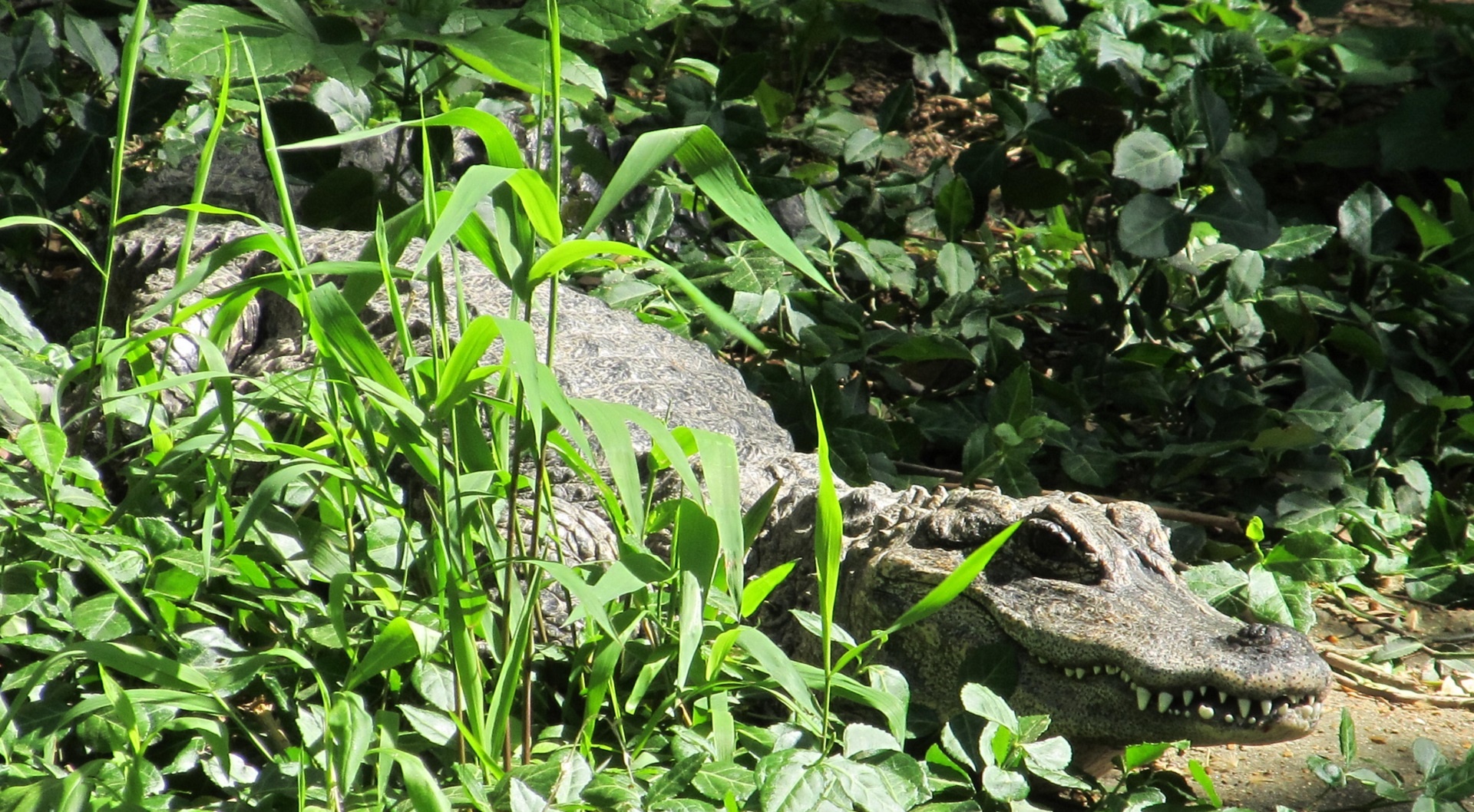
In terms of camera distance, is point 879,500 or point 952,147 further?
point 952,147

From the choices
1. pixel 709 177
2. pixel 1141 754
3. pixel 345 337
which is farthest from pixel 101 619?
pixel 1141 754

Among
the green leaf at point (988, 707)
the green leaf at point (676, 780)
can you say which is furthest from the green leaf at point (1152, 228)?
the green leaf at point (676, 780)

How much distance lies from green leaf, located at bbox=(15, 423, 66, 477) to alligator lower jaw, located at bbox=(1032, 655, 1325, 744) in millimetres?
1800

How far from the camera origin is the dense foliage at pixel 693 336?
5.05 ft

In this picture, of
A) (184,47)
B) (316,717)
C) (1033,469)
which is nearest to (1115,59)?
(1033,469)

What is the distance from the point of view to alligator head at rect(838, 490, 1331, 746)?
6.87 ft

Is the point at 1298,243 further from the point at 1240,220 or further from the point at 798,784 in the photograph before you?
the point at 798,784

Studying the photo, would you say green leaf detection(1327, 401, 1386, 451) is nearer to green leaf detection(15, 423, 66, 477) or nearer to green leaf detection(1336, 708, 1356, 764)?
green leaf detection(1336, 708, 1356, 764)

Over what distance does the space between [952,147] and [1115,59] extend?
78.8 inches

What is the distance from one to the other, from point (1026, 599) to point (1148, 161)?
6.66 feet

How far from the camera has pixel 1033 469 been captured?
3979mm

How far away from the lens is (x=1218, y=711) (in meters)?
2.11

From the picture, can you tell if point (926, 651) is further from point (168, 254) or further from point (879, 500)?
point (168, 254)

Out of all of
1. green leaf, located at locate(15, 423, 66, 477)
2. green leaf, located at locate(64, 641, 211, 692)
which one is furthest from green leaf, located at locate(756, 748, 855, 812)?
green leaf, located at locate(15, 423, 66, 477)
